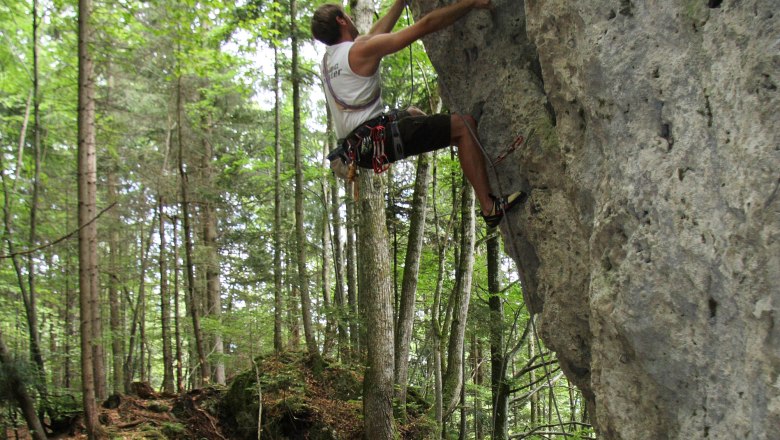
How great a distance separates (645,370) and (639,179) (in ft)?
3.23

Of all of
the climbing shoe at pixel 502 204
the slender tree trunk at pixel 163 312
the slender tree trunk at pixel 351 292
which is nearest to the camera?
the climbing shoe at pixel 502 204

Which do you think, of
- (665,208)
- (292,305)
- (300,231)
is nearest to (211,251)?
(292,305)

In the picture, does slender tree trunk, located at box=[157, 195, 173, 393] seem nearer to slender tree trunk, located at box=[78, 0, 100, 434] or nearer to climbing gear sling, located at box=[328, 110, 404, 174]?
slender tree trunk, located at box=[78, 0, 100, 434]

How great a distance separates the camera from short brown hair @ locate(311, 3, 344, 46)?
4.18 meters

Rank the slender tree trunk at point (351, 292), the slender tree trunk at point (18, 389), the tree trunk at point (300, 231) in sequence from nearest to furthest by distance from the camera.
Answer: the slender tree trunk at point (18, 389) → the slender tree trunk at point (351, 292) → the tree trunk at point (300, 231)

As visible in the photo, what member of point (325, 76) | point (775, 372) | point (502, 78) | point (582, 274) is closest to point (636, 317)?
point (775, 372)

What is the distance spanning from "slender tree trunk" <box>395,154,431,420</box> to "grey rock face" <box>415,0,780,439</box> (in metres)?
3.81

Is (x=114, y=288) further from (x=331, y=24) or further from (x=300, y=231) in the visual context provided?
(x=331, y=24)

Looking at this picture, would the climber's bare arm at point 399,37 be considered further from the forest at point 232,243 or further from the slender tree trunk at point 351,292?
the slender tree trunk at point 351,292

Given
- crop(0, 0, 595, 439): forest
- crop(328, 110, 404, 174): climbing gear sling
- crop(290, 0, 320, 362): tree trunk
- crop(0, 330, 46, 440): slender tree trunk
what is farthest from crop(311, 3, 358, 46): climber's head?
crop(290, 0, 320, 362): tree trunk

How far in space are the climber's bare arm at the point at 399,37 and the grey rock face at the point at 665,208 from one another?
2.08 ft

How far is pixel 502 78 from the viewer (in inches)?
159

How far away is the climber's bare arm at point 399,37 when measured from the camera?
3674 mm

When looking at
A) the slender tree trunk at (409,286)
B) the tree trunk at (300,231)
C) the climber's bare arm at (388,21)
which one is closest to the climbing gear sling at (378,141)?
the climber's bare arm at (388,21)
